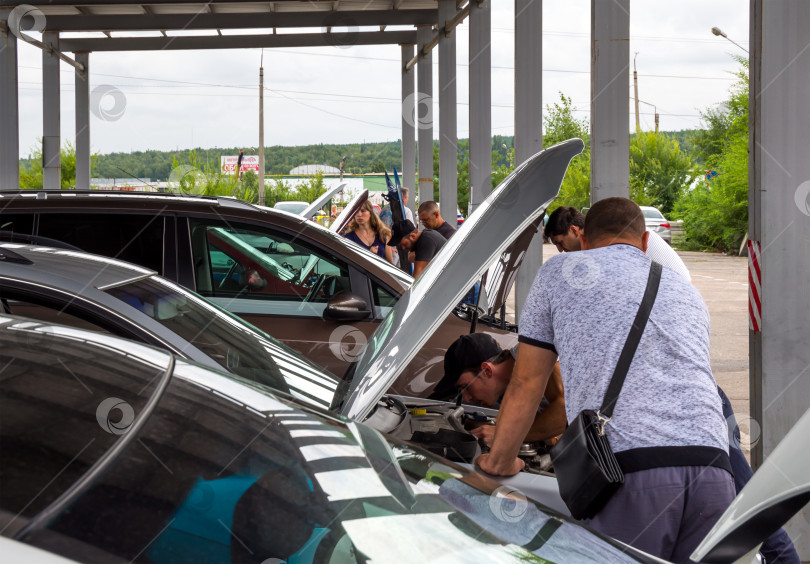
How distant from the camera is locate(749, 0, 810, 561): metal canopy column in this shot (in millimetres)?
4141

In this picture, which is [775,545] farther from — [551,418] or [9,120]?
[9,120]

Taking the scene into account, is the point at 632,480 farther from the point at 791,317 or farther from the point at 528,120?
the point at 528,120

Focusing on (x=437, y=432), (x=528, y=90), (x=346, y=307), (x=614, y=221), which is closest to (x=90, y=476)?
(x=437, y=432)

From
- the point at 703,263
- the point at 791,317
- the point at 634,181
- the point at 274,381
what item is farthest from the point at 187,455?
the point at 634,181

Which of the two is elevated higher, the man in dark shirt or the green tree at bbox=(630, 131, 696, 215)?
the green tree at bbox=(630, 131, 696, 215)

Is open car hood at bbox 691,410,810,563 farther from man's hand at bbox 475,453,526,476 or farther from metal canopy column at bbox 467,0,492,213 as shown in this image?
metal canopy column at bbox 467,0,492,213

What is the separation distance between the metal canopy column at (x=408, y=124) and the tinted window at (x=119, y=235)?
16.4m

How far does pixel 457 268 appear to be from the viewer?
2373 millimetres

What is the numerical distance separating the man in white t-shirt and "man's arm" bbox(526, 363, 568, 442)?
73cm

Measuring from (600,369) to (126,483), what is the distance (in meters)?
1.50

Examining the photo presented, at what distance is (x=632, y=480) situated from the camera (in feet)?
7.52

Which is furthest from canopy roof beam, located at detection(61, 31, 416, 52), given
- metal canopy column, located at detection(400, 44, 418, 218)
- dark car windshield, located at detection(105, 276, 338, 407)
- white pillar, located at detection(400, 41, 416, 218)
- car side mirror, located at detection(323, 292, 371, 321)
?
dark car windshield, located at detection(105, 276, 338, 407)

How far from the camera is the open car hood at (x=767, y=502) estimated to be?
1459mm

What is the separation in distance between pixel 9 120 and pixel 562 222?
1131 centimetres
